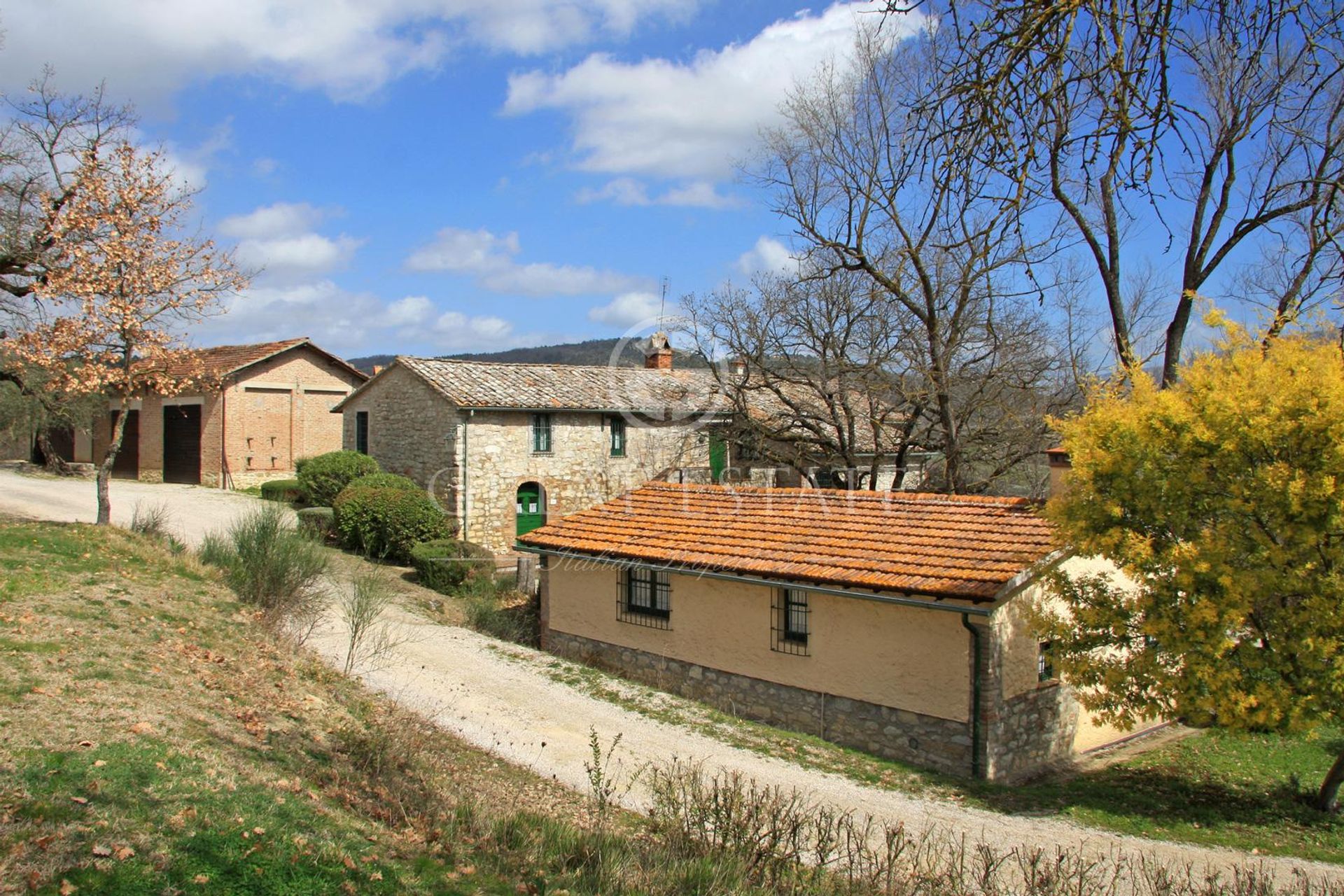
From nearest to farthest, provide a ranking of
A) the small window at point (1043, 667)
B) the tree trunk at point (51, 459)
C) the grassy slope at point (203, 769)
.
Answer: the grassy slope at point (203, 769), the small window at point (1043, 667), the tree trunk at point (51, 459)

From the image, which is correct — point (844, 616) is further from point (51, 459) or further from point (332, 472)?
point (51, 459)

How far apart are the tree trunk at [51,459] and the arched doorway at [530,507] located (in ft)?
66.8

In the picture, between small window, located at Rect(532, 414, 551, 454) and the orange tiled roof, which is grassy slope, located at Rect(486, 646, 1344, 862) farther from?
small window, located at Rect(532, 414, 551, 454)

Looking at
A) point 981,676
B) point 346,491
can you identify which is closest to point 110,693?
point 981,676

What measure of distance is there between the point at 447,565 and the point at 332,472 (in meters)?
6.33

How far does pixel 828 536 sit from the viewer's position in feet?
44.3

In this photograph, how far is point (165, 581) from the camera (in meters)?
12.5

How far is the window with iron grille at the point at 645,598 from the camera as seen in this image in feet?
47.5

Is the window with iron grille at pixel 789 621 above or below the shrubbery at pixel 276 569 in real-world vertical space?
below

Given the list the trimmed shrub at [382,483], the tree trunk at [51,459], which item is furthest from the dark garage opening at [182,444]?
the trimmed shrub at [382,483]

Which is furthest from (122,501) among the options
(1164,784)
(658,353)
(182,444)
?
(1164,784)

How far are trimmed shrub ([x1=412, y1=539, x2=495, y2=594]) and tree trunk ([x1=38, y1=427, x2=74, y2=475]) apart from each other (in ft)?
70.9

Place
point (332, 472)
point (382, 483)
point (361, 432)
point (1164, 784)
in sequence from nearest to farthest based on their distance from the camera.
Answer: point (1164, 784)
point (382, 483)
point (332, 472)
point (361, 432)

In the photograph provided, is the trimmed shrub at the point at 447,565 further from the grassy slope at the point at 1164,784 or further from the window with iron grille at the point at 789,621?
the window with iron grille at the point at 789,621
